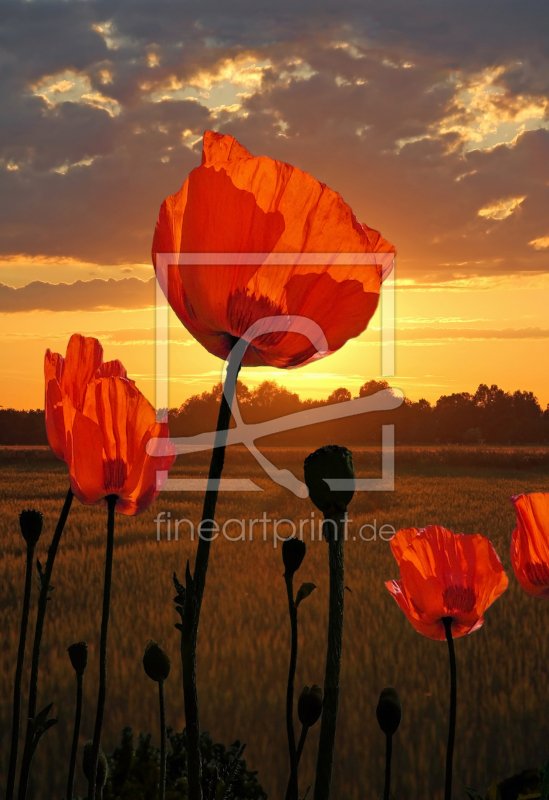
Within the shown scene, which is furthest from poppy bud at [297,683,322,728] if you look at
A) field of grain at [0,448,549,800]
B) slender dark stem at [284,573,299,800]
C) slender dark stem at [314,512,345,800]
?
field of grain at [0,448,549,800]

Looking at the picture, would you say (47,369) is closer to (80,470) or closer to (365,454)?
(80,470)

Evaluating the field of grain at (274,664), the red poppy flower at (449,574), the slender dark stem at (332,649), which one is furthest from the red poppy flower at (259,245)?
the field of grain at (274,664)

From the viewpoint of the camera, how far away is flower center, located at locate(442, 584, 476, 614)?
1.00 meters

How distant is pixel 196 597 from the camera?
1.93 feet

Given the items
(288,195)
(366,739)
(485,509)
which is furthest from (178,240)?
(485,509)

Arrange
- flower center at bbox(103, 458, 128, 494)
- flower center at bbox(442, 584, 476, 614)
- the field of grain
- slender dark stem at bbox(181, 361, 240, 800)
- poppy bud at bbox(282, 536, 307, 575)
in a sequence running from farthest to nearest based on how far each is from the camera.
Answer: the field of grain < flower center at bbox(442, 584, 476, 614) < flower center at bbox(103, 458, 128, 494) < poppy bud at bbox(282, 536, 307, 575) < slender dark stem at bbox(181, 361, 240, 800)

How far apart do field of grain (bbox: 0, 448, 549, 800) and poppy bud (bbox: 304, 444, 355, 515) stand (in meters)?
2.12

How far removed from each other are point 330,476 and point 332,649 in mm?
150

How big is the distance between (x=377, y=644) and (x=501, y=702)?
1.04 meters

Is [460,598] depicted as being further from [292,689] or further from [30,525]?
[30,525]

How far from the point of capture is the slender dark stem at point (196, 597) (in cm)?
58

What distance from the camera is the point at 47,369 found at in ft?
3.05

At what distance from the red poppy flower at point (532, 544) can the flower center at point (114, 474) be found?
57 centimetres

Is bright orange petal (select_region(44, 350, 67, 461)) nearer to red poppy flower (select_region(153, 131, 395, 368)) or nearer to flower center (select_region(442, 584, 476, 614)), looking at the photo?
red poppy flower (select_region(153, 131, 395, 368))
